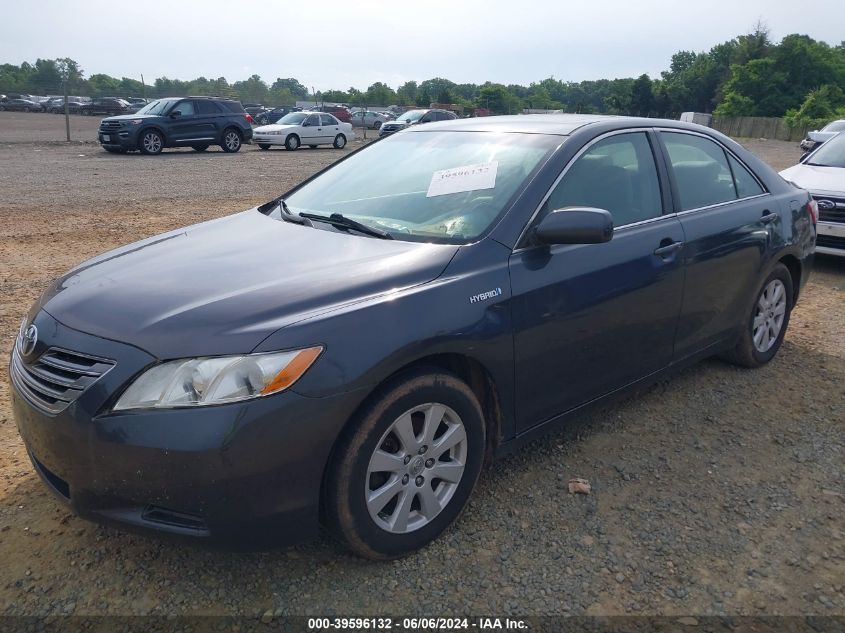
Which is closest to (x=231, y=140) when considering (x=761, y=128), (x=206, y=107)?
(x=206, y=107)

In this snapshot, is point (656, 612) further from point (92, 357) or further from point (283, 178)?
point (283, 178)

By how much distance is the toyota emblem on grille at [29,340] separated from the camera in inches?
102

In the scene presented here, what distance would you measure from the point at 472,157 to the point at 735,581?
220cm

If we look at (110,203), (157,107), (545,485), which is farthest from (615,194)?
(157,107)

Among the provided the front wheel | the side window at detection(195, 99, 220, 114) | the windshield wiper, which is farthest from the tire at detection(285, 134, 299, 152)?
the windshield wiper

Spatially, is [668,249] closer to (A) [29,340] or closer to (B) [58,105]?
(A) [29,340]

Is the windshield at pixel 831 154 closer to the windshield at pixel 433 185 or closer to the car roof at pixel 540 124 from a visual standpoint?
the car roof at pixel 540 124

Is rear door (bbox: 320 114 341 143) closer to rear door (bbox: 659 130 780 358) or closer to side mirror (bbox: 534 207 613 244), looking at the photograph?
rear door (bbox: 659 130 780 358)

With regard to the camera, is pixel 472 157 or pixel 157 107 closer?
pixel 472 157

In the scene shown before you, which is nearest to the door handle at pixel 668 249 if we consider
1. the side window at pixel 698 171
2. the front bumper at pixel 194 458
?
the side window at pixel 698 171

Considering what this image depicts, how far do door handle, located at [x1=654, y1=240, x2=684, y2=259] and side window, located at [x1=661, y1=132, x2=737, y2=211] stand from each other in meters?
0.29

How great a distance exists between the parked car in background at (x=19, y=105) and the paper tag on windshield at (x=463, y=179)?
6132 centimetres

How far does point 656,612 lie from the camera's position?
2.48m

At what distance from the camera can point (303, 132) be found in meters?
25.7
